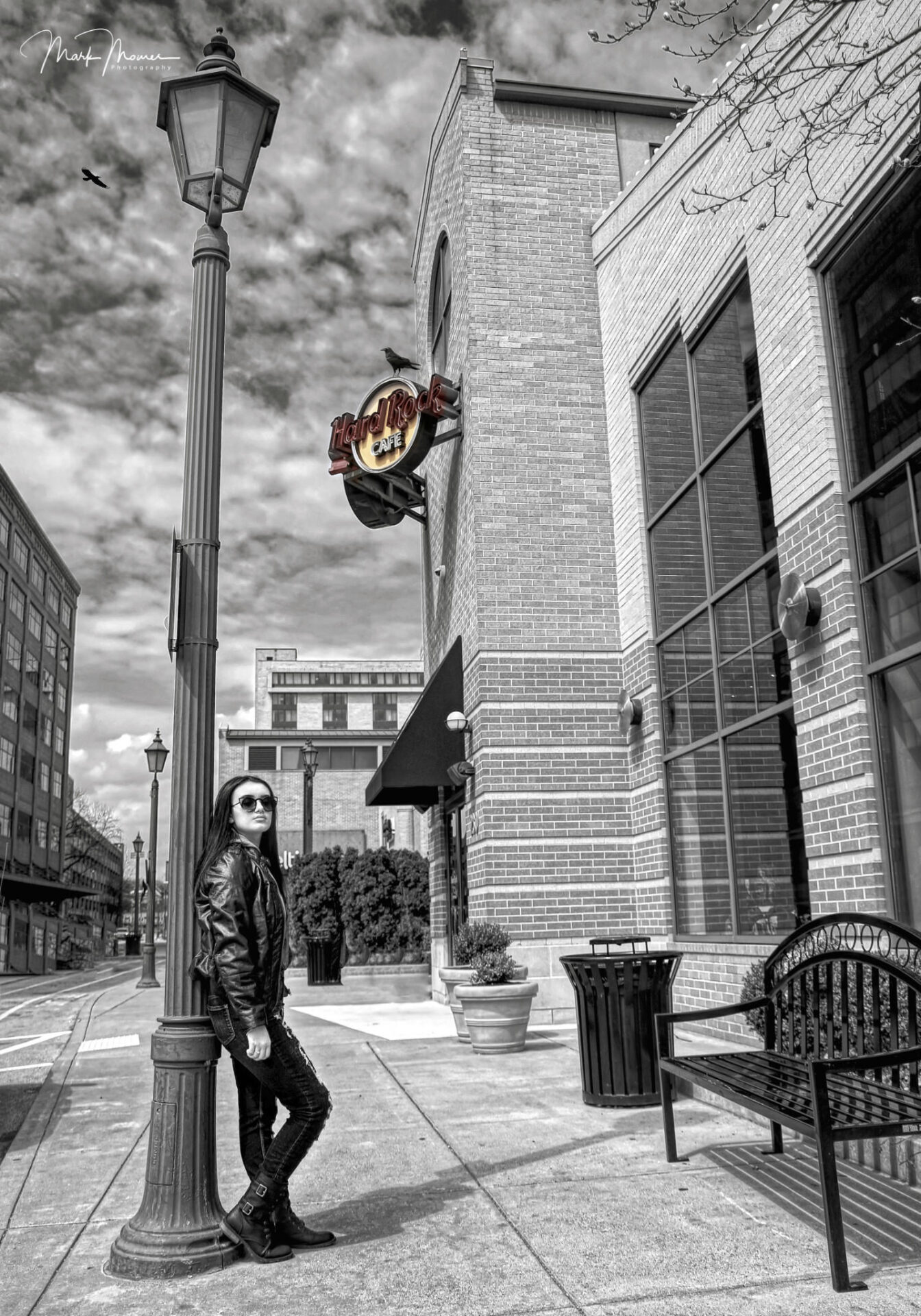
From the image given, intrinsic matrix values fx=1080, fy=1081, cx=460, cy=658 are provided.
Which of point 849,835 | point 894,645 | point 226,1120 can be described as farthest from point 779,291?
point 226,1120

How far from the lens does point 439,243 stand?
52.5ft

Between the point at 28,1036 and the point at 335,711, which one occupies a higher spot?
the point at 335,711

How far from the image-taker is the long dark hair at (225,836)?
4.33 metres

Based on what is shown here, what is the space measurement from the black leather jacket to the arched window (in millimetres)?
12157

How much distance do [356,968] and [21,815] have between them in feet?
171

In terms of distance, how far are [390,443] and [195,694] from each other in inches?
401

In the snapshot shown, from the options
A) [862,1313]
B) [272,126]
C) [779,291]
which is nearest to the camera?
[862,1313]

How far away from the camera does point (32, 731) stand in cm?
7056

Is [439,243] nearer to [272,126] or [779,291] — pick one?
[779,291]

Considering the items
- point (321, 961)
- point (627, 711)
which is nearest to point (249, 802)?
point (627, 711)

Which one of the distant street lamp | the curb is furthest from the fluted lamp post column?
the distant street lamp

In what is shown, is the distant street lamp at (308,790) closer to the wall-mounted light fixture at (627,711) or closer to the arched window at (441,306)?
the arched window at (441,306)

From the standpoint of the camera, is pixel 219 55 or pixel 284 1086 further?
pixel 219 55

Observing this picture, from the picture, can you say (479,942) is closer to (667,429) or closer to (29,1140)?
(29,1140)
